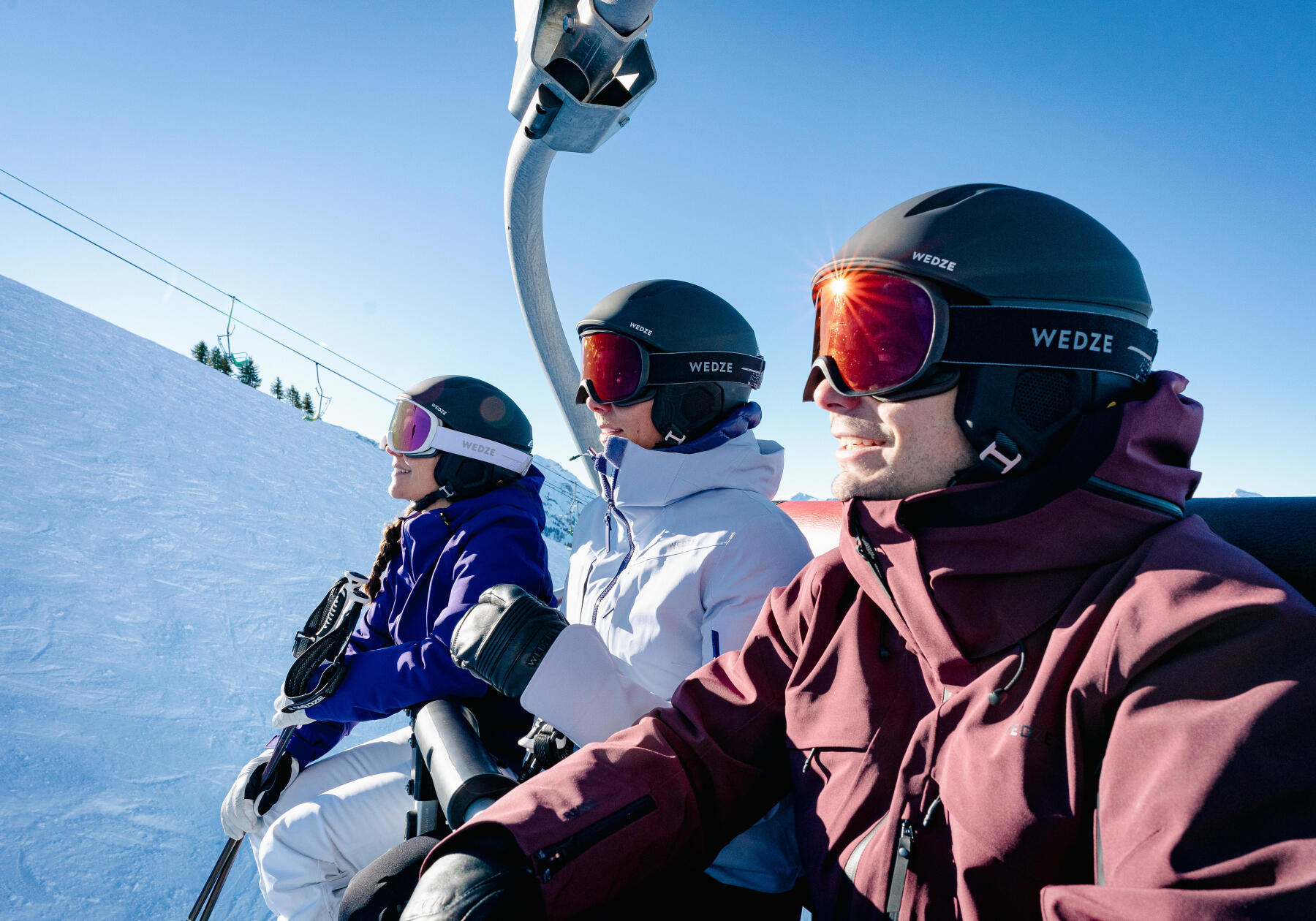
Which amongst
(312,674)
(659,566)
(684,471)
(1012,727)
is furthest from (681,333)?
(312,674)

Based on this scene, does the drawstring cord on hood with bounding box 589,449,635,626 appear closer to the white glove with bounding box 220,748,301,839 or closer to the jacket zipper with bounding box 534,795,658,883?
the jacket zipper with bounding box 534,795,658,883

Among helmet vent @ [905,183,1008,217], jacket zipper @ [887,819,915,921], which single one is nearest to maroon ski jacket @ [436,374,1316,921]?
jacket zipper @ [887,819,915,921]

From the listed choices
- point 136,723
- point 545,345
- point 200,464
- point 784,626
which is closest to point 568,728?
point 784,626

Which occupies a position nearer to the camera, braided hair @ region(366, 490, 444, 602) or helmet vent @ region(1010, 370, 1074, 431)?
helmet vent @ region(1010, 370, 1074, 431)

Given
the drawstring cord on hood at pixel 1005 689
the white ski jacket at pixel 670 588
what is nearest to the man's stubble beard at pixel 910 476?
the drawstring cord on hood at pixel 1005 689

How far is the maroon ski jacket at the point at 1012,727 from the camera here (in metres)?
0.66

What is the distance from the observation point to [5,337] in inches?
339

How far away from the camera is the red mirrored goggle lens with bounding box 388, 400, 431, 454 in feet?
10.4

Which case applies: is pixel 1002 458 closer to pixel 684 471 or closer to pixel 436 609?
pixel 684 471

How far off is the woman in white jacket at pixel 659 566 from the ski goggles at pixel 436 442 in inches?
30.1

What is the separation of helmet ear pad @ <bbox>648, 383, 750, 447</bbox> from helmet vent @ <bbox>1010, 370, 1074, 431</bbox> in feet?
4.47

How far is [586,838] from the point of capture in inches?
44.2

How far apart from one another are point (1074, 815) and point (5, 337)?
490 inches

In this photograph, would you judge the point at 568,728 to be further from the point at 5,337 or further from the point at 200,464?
the point at 5,337
